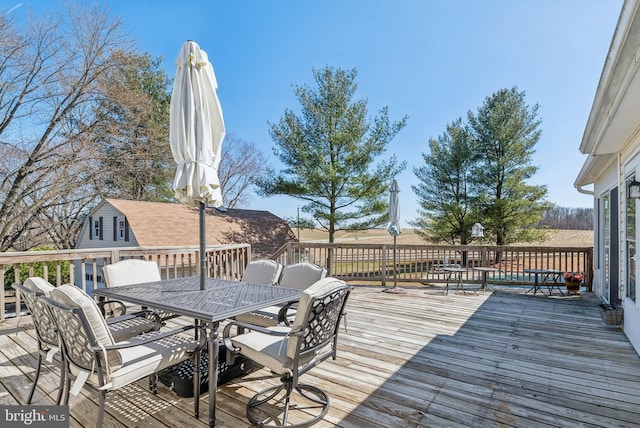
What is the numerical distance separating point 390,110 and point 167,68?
11539mm

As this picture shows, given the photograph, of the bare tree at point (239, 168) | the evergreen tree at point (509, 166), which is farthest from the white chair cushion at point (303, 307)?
the bare tree at point (239, 168)

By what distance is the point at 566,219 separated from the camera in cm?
1499

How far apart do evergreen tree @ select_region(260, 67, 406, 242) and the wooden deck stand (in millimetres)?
8568

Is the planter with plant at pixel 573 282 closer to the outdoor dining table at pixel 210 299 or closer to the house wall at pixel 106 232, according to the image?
the outdoor dining table at pixel 210 299

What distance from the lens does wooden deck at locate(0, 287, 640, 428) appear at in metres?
2.22

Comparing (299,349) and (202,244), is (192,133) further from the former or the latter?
(299,349)

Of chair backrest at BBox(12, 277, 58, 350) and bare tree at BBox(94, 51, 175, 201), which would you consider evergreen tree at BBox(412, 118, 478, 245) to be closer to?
bare tree at BBox(94, 51, 175, 201)

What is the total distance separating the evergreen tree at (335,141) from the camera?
12523 mm

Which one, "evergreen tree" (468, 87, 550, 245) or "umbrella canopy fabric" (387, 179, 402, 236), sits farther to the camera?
"evergreen tree" (468, 87, 550, 245)

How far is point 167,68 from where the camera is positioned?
16172mm

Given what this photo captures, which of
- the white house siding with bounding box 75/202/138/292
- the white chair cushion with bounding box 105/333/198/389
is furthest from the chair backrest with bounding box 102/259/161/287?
the white house siding with bounding box 75/202/138/292

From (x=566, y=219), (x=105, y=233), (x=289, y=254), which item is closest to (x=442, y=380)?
(x=289, y=254)

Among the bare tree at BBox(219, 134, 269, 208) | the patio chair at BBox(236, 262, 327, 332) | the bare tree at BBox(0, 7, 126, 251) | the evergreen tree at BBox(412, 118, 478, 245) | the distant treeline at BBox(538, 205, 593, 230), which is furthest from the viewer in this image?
the bare tree at BBox(219, 134, 269, 208)

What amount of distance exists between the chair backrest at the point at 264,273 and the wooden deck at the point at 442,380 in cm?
108
